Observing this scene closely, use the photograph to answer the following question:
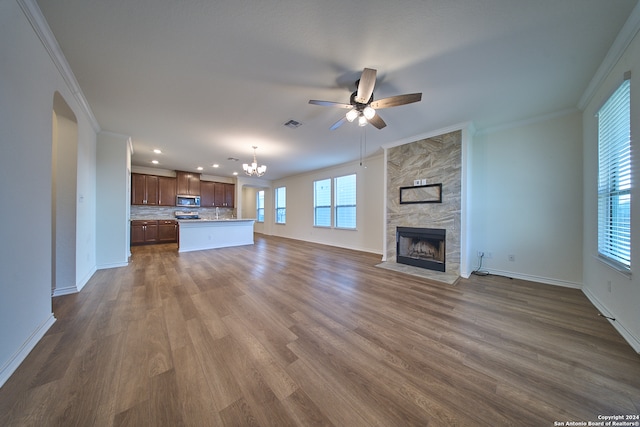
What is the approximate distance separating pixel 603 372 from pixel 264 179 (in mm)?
9104

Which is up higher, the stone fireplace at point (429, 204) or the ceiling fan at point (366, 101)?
the ceiling fan at point (366, 101)

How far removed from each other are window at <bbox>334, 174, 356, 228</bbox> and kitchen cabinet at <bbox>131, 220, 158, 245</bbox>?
241 inches

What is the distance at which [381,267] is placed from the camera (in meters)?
4.02

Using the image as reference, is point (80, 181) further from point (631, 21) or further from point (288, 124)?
point (631, 21)

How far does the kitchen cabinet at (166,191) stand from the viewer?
684 cm

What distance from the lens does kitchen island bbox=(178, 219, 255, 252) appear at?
554cm

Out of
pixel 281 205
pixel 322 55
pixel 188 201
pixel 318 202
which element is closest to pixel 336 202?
pixel 318 202

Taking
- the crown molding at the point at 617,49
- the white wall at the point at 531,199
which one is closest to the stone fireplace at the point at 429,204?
the white wall at the point at 531,199

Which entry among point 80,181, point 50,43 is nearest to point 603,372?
point 50,43

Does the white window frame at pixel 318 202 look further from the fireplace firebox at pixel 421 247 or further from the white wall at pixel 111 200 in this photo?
the white wall at pixel 111 200

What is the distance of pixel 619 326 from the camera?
1.92m

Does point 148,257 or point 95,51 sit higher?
point 95,51

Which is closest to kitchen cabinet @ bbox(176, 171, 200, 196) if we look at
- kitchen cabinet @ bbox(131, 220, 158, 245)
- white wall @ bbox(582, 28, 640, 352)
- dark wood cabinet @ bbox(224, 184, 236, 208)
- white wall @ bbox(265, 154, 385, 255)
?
dark wood cabinet @ bbox(224, 184, 236, 208)

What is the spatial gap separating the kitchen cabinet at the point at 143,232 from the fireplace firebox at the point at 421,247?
7614 millimetres
